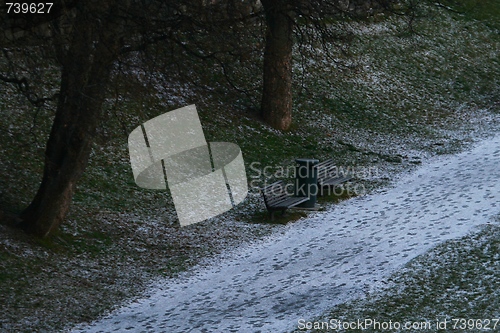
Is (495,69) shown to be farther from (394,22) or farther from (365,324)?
(365,324)

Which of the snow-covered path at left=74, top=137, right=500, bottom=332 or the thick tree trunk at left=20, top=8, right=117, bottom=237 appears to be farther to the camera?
the thick tree trunk at left=20, top=8, right=117, bottom=237

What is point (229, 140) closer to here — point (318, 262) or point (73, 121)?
point (318, 262)

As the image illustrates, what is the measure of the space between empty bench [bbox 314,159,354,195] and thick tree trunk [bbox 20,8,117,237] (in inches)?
241

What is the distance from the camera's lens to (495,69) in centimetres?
2641

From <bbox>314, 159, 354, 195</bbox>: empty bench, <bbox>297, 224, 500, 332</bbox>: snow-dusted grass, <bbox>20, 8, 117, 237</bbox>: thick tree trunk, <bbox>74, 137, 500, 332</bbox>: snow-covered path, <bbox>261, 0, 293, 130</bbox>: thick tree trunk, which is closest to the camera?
<bbox>297, 224, 500, 332</bbox>: snow-dusted grass

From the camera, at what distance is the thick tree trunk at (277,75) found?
63.0ft

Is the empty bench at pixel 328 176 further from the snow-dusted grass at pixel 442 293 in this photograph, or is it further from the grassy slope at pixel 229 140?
the snow-dusted grass at pixel 442 293

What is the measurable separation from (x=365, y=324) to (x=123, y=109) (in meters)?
10.2

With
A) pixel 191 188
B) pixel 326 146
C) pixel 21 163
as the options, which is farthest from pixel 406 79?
pixel 21 163

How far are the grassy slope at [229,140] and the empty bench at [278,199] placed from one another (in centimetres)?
40

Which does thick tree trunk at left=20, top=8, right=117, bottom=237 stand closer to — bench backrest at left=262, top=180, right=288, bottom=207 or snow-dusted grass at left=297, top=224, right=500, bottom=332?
bench backrest at left=262, top=180, right=288, bottom=207

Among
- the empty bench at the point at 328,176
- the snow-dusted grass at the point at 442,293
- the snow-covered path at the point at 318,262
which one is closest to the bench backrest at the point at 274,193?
the snow-covered path at the point at 318,262

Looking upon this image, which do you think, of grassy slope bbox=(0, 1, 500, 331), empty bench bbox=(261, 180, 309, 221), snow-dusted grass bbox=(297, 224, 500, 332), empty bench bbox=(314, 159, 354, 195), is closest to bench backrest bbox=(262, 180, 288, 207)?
empty bench bbox=(261, 180, 309, 221)

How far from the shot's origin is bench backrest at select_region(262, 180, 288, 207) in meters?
15.0
